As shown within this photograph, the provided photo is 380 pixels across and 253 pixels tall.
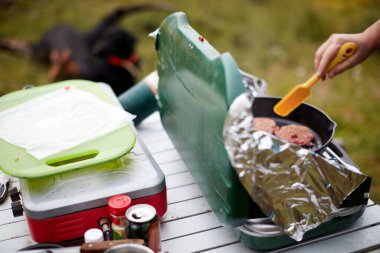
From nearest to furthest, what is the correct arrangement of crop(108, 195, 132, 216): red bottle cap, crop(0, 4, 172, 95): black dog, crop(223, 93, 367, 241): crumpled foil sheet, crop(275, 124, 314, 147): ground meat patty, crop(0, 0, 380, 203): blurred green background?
crop(223, 93, 367, 241): crumpled foil sheet → crop(108, 195, 132, 216): red bottle cap → crop(275, 124, 314, 147): ground meat patty → crop(0, 4, 172, 95): black dog → crop(0, 0, 380, 203): blurred green background

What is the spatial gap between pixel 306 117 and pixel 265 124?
0.17 metres

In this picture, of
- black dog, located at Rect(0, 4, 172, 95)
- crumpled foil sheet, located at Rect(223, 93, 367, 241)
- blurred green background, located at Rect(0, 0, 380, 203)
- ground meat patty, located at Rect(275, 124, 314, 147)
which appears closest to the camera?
crumpled foil sheet, located at Rect(223, 93, 367, 241)

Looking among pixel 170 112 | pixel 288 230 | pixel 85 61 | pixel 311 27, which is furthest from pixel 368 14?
pixel 288 230

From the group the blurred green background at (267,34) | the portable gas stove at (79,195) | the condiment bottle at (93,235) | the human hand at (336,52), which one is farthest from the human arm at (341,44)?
the blurred green background at (267,34)

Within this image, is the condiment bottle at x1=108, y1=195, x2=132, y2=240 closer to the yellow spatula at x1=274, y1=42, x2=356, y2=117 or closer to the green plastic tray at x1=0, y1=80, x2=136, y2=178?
the green plastic tray at x1=0, y1=80, x2=136, y2=178

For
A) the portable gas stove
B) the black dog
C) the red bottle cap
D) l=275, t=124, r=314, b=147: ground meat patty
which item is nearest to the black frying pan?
l=275, t=124, r=314, b=147: ground meat patty

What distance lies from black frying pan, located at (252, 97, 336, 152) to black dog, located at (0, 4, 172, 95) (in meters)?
1.48

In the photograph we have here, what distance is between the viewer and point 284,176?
1.06 m

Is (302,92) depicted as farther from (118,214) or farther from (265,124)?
(118,214)

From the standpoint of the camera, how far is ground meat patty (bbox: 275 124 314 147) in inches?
53.0

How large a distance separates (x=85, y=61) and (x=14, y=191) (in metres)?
2.21

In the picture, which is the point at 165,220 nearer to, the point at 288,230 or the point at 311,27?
the point at 288,230

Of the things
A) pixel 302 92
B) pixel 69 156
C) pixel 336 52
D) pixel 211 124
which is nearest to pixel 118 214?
pixel 69 156

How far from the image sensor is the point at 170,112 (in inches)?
60.4
